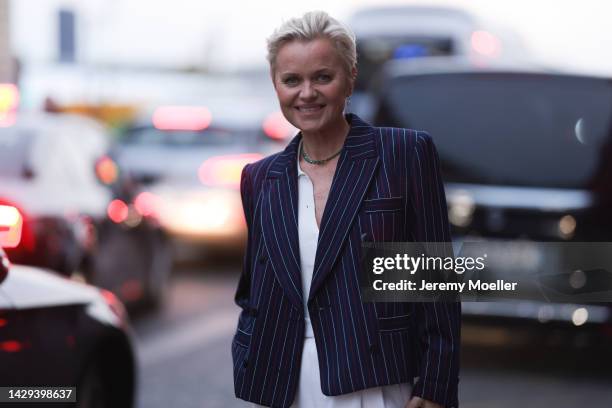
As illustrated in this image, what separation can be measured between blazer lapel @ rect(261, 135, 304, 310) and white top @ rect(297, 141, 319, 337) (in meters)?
0.02

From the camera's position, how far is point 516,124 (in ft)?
24.5

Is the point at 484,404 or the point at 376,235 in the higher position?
the point at 376,235

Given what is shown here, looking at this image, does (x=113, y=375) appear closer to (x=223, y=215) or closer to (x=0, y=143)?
(x=0, y=143)

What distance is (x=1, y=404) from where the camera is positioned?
12.6 ft

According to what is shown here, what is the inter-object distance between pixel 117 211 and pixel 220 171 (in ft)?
13.6

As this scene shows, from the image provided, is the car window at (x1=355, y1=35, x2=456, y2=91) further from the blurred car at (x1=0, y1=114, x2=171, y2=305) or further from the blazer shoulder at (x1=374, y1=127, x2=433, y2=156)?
the blazer shoulder at (x1=374, y1=127, x2=433, y2=156)

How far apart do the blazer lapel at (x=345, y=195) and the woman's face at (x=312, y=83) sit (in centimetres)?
9

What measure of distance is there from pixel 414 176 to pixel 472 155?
4365 mm

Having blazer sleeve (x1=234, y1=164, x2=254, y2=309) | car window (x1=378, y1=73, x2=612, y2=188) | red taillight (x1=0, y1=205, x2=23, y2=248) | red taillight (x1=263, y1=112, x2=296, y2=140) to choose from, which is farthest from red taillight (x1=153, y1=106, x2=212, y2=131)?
blazer sleeve (x1=234, y1=164, x2=254, y2=309)

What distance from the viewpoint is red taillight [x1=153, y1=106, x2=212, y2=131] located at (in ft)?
46.2

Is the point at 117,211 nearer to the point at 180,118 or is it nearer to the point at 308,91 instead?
the point at 180,118

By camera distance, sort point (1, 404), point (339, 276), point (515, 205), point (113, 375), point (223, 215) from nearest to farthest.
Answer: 1. point (339, 276)
2. point (1, 404)
3. point (113, 375)
4. point (515, 205)
5. point (223, 215)

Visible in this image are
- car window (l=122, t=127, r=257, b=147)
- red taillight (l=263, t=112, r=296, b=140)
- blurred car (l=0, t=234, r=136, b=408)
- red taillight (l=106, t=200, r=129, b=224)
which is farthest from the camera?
red taillight (l=263, t=112, r=296, b=140)

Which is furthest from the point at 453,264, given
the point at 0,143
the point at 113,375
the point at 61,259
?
the point at 0,143
